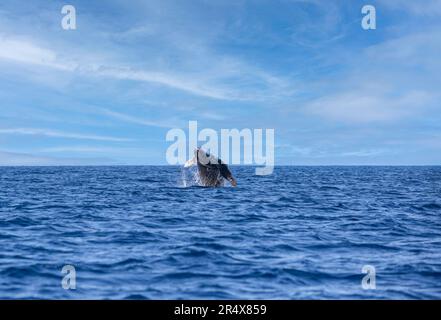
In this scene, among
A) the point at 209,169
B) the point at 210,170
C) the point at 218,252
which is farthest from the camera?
the point at 210,170

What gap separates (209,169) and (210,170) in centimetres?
17

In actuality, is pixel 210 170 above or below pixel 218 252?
above

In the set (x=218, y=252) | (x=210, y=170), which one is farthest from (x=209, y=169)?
(x=218, y=252)

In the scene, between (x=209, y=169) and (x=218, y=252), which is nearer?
(x=218, y=252)

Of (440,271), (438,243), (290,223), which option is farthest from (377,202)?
(440,271)

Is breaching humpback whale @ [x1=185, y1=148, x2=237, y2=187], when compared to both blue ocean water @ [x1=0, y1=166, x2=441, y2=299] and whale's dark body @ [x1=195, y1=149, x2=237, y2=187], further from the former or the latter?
blue ocean water @ [x1=0, y1=166, x2=441, y2=299]

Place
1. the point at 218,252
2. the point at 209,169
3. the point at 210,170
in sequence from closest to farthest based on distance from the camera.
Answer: the point at 218,252
the point at 209,169
the point at 210,170

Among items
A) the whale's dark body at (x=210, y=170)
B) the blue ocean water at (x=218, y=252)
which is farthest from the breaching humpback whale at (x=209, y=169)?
the blue ocean water at (x=218, y=252)

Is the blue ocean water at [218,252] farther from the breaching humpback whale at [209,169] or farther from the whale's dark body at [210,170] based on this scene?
the whale's dark body at [210,170]

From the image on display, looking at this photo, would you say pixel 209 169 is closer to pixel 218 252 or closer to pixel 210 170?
pixel 210 170

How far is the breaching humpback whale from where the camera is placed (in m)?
32.5

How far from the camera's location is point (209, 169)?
3519cm

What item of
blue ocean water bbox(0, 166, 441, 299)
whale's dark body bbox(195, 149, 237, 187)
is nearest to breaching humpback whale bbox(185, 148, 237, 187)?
whale's dark body bbox(195, 149, 237, 187)
